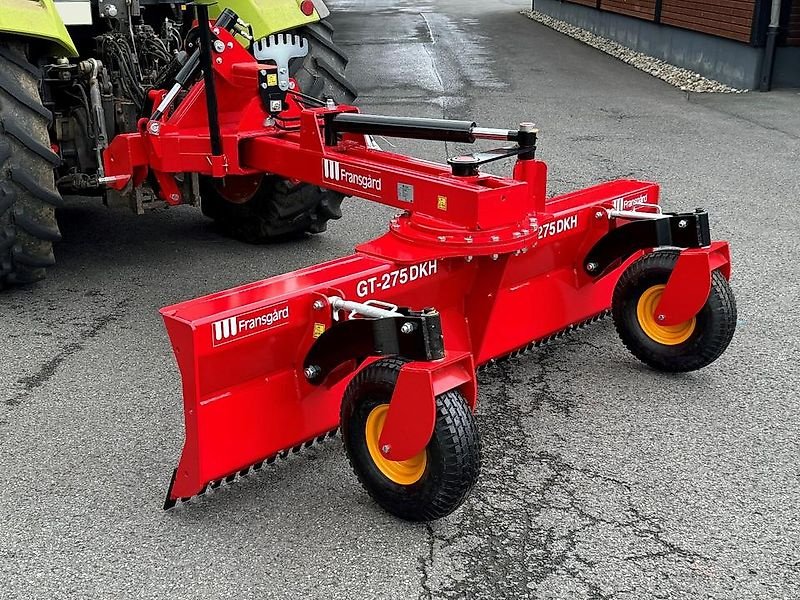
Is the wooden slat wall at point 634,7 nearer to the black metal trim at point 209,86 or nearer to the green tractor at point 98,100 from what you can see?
the green tractor at point 98,100

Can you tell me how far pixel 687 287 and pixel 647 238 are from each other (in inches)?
12.9

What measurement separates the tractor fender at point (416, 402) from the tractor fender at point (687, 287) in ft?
4.15

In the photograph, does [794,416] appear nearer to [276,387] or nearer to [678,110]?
[276,387]

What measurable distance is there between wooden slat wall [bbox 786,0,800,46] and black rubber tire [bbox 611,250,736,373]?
8.38m

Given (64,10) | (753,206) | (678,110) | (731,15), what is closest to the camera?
(64,10)

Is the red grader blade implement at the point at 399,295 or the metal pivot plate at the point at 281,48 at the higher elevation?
the metal pivot plate at the point at 281,48

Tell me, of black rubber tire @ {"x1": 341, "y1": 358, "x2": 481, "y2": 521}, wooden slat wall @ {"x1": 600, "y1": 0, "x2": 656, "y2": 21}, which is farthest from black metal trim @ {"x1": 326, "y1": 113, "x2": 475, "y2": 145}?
wooden slat wall @ {"x1": 600, "y1": 0, "x2": 656, "y2": 21}

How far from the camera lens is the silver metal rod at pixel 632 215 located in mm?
3883

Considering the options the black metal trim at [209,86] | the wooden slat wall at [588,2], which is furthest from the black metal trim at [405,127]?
the wooden slat wall at [588,2]

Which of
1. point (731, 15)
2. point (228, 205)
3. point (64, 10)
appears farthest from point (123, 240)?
point (731, 15)

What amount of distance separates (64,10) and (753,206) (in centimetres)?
468

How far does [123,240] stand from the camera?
5.80 metres

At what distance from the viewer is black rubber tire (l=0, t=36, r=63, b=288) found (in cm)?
430

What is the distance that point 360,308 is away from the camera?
9.66 ft
